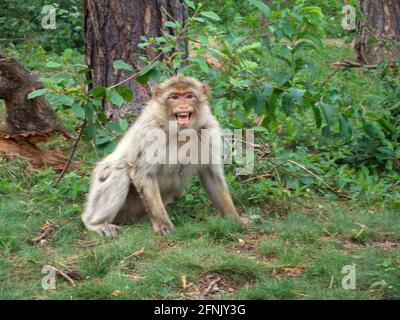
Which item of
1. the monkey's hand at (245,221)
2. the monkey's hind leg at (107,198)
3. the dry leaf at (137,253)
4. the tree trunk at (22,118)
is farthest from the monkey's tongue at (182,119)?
the tree trunk at (22,118)

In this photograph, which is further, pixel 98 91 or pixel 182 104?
pixel 98 91

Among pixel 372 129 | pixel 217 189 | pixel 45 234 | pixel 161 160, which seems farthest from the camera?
pixel 372 129

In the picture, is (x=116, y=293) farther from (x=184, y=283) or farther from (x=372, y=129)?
(x=372, y=129)

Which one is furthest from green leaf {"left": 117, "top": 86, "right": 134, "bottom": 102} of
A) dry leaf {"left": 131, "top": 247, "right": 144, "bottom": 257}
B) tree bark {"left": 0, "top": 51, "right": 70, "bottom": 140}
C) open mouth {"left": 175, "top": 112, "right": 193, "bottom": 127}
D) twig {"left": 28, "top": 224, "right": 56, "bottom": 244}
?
dry leaf {"left": 131, "top": 247, "right": 144, "bottom": 257}

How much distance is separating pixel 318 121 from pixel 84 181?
8.33 feet

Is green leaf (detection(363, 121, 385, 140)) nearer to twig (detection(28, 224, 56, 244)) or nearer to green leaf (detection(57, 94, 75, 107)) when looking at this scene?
green leaf (detection(57, 94, 75, 107))

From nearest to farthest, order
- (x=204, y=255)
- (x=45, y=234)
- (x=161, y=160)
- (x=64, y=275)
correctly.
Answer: (x=64, y=275)
(x=204, y=255)
(x=45, y=234)
(x=161, y=160)

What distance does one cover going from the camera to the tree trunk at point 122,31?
8.27 m

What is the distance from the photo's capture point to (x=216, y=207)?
273 inches

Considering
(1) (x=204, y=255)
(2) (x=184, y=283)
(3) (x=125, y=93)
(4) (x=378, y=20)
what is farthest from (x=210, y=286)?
(4) (x=378, y=20)

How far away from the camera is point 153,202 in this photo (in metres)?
6.51

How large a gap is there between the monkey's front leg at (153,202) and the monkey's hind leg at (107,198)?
117mm

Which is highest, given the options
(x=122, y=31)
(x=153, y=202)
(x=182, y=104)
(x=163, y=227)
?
(x=122, y=31)

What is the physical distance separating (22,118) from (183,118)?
2.57 m
